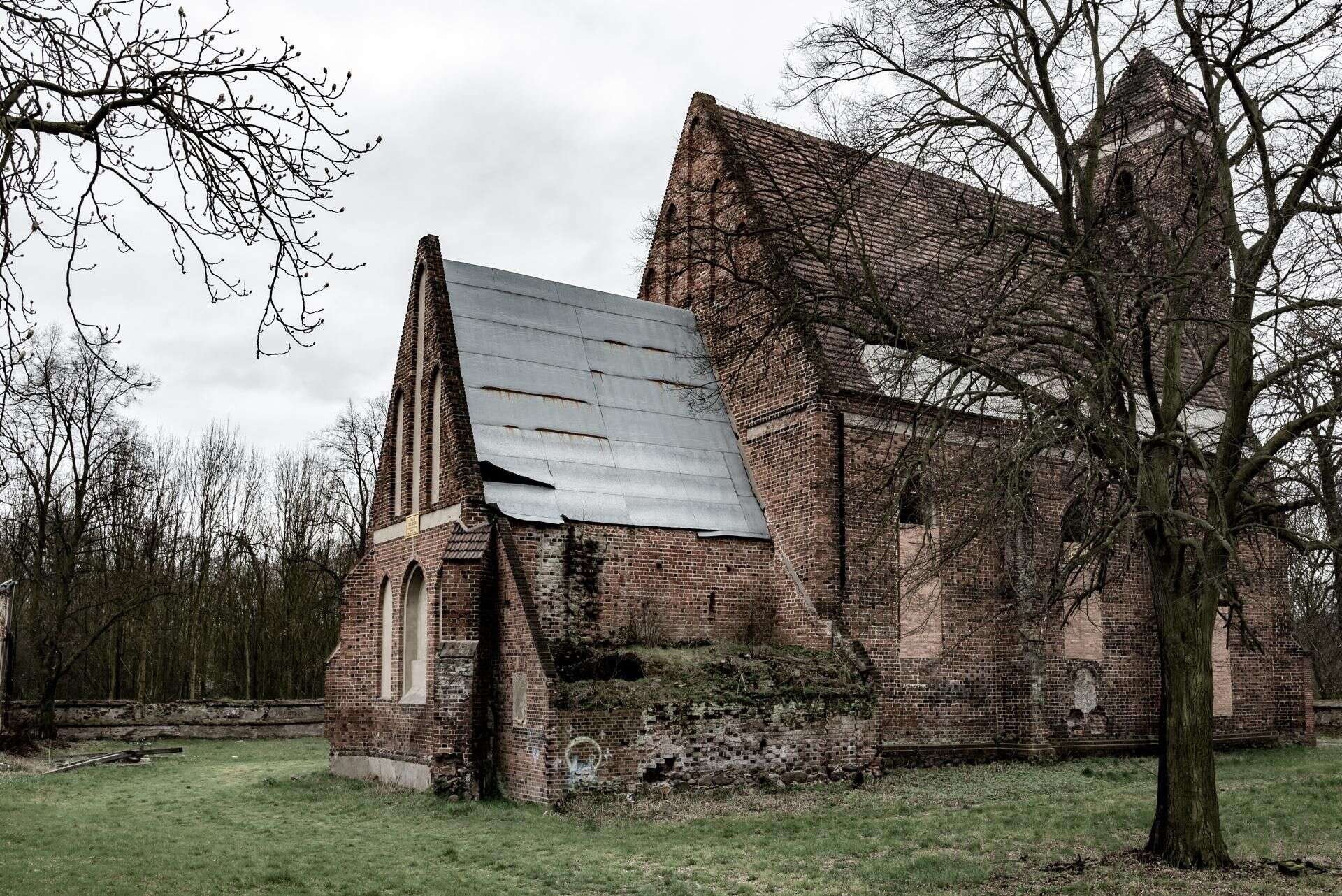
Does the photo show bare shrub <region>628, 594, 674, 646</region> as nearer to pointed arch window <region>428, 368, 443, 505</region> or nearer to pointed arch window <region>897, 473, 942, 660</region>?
pointed arch window <region>428, 368, 443, 505</region>

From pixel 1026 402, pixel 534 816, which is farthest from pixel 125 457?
pixel 1026 402

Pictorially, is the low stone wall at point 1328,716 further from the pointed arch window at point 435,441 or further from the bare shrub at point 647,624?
the pointed arch window at point 435,441

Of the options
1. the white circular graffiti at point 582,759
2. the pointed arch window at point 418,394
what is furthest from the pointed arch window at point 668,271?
the white circular graffiti at point 582,759

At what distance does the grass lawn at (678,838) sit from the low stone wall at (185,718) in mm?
12413

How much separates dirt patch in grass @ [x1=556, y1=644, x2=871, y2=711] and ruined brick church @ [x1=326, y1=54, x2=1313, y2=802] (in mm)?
42

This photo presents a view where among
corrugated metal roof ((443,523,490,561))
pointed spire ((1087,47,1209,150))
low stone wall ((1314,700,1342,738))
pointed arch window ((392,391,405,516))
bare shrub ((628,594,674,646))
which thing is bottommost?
low stone wall ((1314,700,1342,738))

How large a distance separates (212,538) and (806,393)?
3162 cm

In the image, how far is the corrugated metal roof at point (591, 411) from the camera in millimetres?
17859

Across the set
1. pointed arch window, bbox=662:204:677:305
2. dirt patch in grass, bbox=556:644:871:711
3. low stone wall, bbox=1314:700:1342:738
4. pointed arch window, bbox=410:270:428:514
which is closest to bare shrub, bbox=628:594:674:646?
dirt patch in grass, bbox=556:644:871:711

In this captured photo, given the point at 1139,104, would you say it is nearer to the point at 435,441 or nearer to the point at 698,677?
the point at 698,677

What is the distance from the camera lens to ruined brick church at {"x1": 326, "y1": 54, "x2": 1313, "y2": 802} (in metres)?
15.8

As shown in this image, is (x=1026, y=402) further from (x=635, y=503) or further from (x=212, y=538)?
(x=212, y=538)

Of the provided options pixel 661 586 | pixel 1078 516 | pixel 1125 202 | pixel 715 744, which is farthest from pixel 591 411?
pixel 1125 202

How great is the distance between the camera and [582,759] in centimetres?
1488
